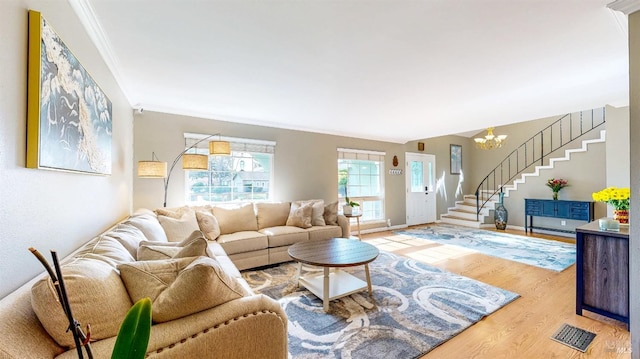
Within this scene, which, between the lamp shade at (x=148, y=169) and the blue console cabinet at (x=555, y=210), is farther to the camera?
the blue console cabinet at (x=555, y=210)

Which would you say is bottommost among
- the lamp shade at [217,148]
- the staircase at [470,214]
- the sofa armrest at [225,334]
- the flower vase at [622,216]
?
the staircase at [470,214]

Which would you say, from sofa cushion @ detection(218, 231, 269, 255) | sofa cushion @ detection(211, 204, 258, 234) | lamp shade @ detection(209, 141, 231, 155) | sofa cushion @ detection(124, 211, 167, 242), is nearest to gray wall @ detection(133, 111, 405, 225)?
sofa cushion @ detection(211, 204, 258, 234)

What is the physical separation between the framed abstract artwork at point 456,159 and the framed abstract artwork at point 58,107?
8.01 m

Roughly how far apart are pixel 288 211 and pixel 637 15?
156 inches

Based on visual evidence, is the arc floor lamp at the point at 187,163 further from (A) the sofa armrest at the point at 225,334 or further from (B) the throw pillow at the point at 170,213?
(A) the sofa armrest at the point at 225,334

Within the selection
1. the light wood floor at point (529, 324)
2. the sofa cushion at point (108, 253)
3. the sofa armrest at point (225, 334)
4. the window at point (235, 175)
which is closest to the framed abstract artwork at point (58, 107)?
the sofa cushion at point (108, 253)

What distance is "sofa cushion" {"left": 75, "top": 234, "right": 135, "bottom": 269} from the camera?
1.26 meters

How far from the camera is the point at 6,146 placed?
3.27 ft

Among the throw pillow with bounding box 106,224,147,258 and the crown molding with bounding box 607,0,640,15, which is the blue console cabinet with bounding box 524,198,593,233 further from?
the throw pillow with bounding box 106,224,147,258

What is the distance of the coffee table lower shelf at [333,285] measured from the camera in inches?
95.6

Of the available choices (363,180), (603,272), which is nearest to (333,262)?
(603,272)

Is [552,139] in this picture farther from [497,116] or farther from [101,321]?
[101,321]

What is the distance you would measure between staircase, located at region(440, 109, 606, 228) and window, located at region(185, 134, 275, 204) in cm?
539

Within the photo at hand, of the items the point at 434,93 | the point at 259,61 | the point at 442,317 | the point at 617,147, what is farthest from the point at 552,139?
the point at 259,61
